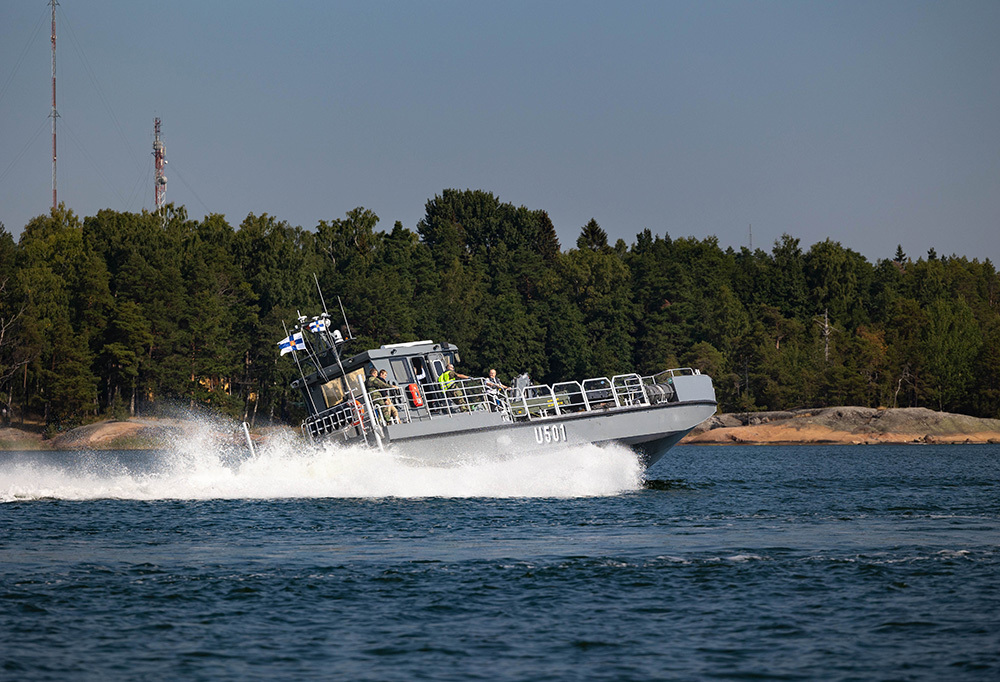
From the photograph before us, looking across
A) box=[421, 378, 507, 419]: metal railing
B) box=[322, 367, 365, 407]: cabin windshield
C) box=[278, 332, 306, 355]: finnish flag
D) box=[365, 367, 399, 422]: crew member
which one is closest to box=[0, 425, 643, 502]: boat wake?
box=[365, 367, 399, 422]: crew member

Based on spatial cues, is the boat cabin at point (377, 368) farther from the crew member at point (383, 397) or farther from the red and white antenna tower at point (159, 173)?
the red and white antenna tower at point (159, 173)

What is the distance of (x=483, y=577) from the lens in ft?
53.2

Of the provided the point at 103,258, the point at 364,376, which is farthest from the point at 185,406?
the point at 364,376

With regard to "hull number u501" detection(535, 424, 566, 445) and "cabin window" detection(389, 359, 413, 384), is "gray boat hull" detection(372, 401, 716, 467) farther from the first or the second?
"cabin window" detection(389, 359, 413, 384)

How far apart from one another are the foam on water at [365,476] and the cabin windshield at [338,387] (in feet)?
5.48

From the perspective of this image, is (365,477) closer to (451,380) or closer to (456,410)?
(456,410)

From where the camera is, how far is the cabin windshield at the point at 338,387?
2823 cm

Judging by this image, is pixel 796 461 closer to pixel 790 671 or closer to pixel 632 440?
pixel 632 440

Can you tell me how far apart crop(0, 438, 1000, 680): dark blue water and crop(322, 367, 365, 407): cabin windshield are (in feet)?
6.97

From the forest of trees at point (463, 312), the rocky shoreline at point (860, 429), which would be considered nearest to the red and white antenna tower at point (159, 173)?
the forest of trees at point (463, 312)

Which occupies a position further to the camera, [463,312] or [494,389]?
[463,312]

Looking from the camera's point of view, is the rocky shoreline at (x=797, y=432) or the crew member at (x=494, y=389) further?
the rocky shoreline at (x=797, y=432)

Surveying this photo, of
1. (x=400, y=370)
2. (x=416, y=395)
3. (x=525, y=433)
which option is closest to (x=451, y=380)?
(x=416, y=395)

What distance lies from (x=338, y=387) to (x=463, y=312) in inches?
2768
